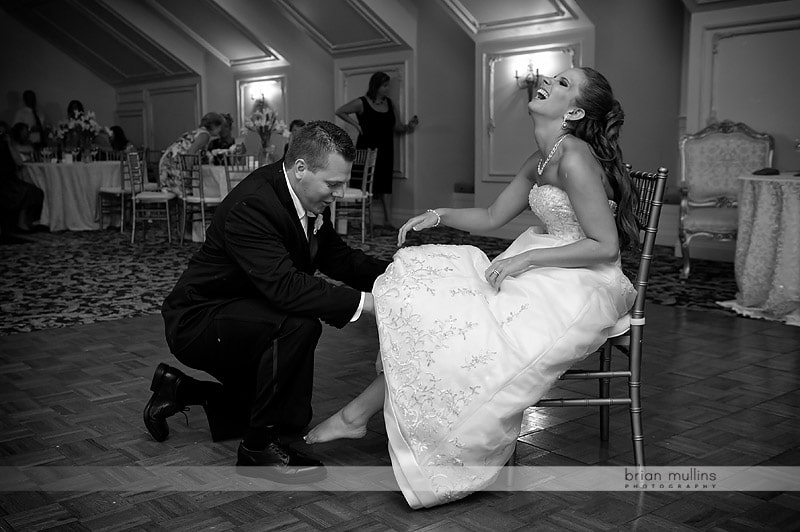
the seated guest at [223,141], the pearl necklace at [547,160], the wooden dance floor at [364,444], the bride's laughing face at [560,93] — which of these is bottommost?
the wooden dance floor at [364,444]

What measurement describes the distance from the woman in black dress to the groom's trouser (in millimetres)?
7509

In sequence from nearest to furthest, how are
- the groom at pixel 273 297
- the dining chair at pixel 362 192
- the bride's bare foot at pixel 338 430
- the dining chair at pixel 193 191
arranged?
1. the groom at pixel 273 297
2. the bride's bare foot at pixel 338 430
3. the dining chair at pixel 193 191
4. the dining chair at pixel 362 192

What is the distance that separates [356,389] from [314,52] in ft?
29.4

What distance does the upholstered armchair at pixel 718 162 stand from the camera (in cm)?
678

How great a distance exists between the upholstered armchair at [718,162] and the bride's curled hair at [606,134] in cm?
427

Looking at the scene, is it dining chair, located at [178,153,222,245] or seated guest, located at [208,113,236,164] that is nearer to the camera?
dining chair, located at [178,153,222,245]

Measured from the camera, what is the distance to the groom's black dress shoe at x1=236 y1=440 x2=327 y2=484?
252cm

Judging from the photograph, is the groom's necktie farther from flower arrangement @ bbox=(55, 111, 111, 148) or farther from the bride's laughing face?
flower arrangement @ bbox=(55, 111, 111, 148)

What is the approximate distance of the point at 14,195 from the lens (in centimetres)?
959

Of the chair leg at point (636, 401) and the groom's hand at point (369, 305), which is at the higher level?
the groom's hand at point (369, 305)

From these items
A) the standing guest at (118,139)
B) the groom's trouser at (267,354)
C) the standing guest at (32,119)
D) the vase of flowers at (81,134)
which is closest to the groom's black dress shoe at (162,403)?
the groom's trouser at (267,354)

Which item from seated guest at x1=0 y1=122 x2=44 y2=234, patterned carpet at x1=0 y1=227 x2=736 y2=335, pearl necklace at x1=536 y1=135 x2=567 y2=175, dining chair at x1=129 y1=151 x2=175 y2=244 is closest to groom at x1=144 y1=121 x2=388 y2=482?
pearl necklace at x1=536 y1=135 x2=567 y2=175

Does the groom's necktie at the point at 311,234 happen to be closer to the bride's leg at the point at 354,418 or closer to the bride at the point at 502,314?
the bride at the point at 502,314

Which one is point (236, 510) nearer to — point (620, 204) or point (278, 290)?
point (278, 290)
